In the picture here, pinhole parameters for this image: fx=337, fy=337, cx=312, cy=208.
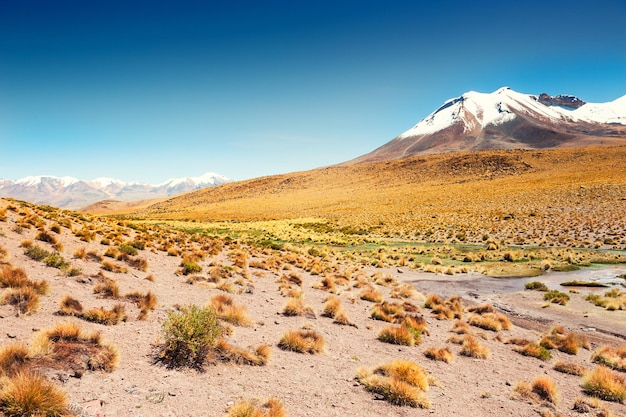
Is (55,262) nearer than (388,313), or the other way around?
(55,262)

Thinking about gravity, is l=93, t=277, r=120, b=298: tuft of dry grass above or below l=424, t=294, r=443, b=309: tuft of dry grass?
above

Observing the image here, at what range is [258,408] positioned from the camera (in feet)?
19.0

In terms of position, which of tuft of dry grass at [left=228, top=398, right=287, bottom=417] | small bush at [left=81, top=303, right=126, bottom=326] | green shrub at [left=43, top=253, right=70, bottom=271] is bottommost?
tuft of dry grass at [left=228, top=398, right=287, bottom=417]

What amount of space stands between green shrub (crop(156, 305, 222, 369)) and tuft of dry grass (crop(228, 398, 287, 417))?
5.88 feet

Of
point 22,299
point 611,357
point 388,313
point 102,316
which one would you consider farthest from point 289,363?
point 611,357

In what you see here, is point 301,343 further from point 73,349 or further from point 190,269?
point 190,269

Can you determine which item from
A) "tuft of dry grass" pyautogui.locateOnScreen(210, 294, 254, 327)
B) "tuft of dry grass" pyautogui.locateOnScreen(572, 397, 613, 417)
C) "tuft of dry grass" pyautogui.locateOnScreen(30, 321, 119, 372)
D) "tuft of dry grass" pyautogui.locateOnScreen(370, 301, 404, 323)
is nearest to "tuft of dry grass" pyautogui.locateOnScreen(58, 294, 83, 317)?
"tuft of dry grass" pyautogui.locateOnScreen(30, 321, 119, 372)

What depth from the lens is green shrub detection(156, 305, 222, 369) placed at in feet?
23.3

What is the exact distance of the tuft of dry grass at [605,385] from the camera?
25.9 feet

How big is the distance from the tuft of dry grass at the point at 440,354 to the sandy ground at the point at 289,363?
0.23m

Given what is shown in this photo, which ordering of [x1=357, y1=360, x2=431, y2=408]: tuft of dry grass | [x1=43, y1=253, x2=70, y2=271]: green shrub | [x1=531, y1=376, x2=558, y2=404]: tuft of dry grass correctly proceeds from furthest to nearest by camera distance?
[x1=43, y1=253, x2=70, y2=271]: green shrub < [x1=531, y1=376, x2=558, y2=404]: tuft of dry grass < [x1=357, y1=360, x2=431, y2=408]: tuft of dry grass

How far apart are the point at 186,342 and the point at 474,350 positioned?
27.9ft

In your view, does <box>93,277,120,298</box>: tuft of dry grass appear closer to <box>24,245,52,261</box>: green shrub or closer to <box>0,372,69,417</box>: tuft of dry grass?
<box>24,245,52,261</box>: green shrub

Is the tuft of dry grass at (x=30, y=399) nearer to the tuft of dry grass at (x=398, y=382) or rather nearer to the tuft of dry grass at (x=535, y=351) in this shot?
the tuft of dry grass at (x=398, y=382)
